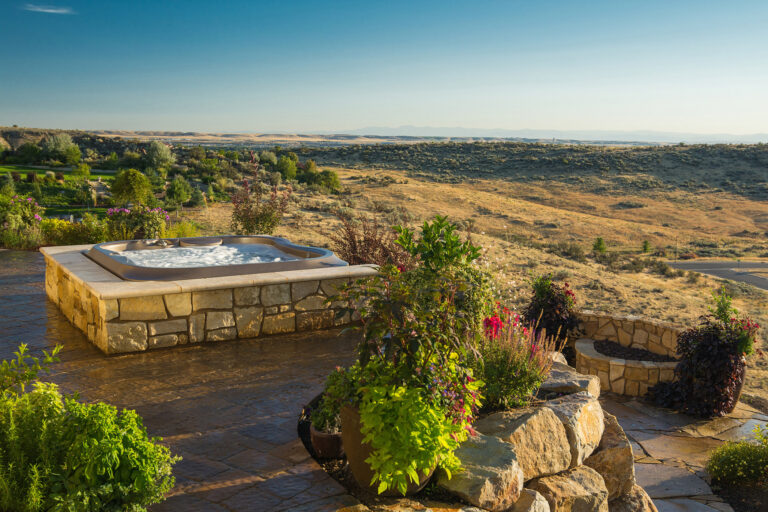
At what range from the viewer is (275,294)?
19.2ft

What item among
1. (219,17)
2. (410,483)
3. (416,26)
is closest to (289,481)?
(410,483)

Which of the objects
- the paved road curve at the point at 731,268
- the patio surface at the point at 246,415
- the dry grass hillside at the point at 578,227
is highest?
the patio surface at the point at 246,415

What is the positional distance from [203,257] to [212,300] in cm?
226

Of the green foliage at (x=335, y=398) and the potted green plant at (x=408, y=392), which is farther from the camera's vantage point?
the green foliage at (x=335, y=398)

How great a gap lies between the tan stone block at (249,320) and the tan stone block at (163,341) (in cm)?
62

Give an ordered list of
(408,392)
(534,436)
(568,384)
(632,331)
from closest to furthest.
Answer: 1. (408,392)
2. (534,436)
3. (568,384)
4. (632,331)

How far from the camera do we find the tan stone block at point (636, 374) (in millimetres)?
6689

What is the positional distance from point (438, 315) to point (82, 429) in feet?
5.89

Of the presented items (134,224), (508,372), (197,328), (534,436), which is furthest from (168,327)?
(134,224)

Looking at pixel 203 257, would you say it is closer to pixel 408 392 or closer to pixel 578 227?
pixel 408 392

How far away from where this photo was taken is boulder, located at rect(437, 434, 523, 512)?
112 inches

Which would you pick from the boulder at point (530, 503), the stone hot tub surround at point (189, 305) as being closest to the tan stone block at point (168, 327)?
the stone hot tub surround at point (189, 305)

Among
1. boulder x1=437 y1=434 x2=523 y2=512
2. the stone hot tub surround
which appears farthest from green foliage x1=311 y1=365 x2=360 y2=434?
the stone hot tub surround

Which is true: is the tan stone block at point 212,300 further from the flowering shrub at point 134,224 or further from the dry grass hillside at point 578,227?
the flowering shrub at point 134,224
